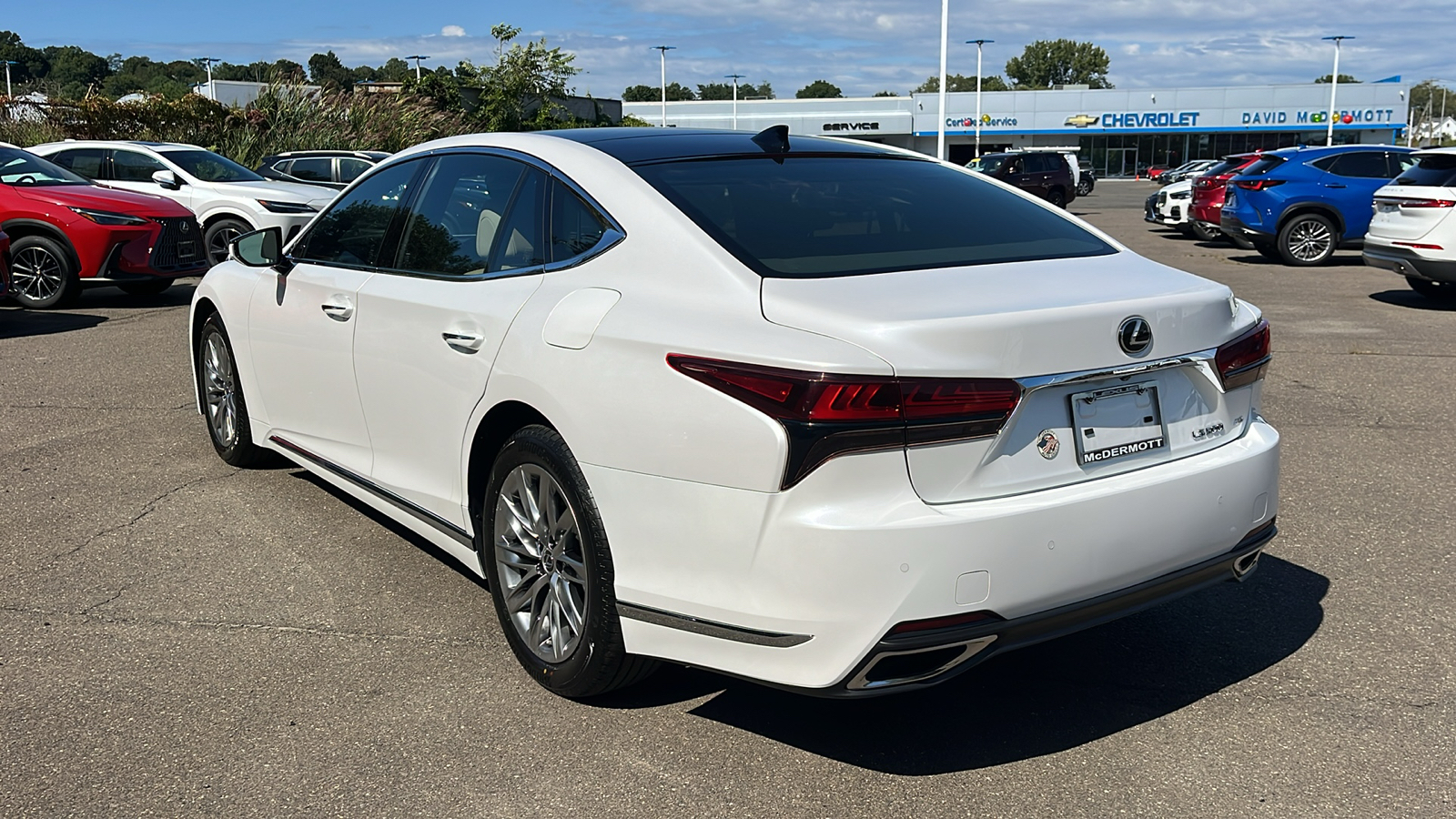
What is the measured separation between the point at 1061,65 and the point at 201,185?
15103 centimetres

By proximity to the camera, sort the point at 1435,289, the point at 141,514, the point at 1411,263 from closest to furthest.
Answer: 1. the point at 141,514
2. the point at 1411,263
3. the point at 1435,289

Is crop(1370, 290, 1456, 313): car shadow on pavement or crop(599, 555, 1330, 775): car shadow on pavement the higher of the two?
crop(599, 555, 1330, 775): car shadow on pavement

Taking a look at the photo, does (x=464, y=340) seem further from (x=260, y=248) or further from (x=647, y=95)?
(x=647, y=95)

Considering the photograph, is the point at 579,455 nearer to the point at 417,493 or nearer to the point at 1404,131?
the point at 417,493

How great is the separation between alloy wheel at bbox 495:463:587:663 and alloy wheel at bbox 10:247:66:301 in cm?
1072

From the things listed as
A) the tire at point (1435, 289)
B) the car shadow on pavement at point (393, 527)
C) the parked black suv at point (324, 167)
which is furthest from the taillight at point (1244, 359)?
the parked black suv at point (324, 167)

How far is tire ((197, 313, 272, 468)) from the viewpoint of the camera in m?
5.88

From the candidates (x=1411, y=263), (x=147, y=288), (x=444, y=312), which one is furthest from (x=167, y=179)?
(x=1411, y=263)

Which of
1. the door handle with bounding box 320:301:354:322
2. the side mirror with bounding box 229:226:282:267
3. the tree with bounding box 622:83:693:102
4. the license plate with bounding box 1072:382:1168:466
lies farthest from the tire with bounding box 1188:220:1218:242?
the tree with bounding box 622:83:693:102

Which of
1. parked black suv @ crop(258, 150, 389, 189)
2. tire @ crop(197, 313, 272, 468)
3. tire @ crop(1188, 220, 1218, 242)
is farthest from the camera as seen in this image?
tire @ crop(1188, 220, 1218, 242)

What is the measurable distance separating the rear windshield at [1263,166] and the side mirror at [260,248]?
16.3 meters

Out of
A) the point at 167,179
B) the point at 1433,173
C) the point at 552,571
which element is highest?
the point at 167,179

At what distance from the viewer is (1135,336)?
10.1 ft

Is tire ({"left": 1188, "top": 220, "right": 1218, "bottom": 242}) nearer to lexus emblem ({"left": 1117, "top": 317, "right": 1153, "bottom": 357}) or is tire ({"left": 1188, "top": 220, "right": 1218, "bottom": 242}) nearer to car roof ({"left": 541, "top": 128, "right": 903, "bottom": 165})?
car roof ({"left": 541, "top": 128, "right": 903, "bottom": 165})
